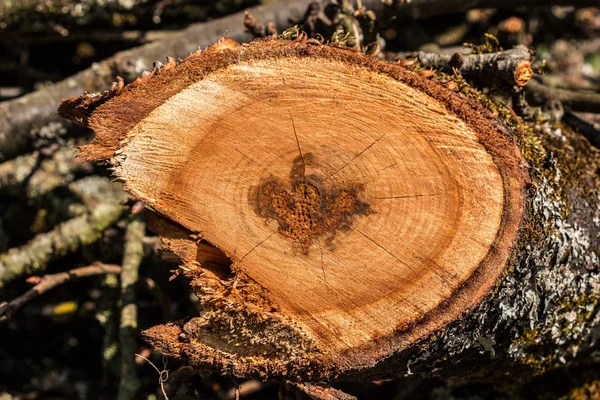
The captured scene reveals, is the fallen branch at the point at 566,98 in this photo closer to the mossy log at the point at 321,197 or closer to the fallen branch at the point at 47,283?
the mossy log at the point at 321,197

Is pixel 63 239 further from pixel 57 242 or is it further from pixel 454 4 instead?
pixel 454 4

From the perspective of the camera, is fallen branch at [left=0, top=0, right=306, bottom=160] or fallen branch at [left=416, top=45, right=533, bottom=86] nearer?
fallen branch at [left=416, top=45, right=533, bottom=86]

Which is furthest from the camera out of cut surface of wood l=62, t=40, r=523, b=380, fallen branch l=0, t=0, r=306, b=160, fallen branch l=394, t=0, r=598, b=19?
fallen branch l=394, t=0, r=598, b=19

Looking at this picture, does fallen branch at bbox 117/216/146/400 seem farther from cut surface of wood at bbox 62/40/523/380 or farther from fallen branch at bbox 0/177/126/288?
cut surface of wood at bbox 62/40/523/380

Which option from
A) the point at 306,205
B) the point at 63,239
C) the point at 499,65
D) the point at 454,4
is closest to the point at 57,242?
the point at 63,239

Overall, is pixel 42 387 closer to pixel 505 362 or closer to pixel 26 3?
pixel 26 3

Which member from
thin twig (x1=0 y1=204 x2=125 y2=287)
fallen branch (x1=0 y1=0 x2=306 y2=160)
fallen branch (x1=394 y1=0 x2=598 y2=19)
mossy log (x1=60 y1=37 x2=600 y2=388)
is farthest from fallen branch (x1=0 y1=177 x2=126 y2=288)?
fallen branch (x1=394 y1=0 x2=598 y2=19)
